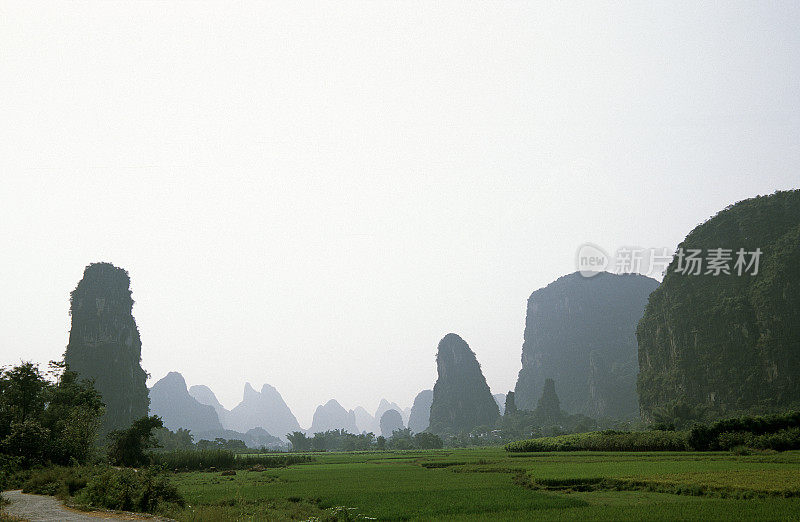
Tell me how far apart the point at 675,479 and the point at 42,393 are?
37.0 m

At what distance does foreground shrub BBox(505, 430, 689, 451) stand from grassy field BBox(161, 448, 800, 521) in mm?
9804

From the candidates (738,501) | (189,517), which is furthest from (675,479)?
(189,517)

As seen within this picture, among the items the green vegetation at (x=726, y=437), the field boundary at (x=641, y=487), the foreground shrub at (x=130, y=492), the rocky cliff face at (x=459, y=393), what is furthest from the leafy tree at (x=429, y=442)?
the foreground shrub at (x=130, y=492)

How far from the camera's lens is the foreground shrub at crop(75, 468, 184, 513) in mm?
15422

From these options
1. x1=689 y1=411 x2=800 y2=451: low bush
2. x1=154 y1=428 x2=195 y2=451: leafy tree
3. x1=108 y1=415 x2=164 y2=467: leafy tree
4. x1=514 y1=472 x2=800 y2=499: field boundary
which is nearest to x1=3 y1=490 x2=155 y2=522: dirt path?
x1=514 y1=472 x2=800 y2=499: field boundary

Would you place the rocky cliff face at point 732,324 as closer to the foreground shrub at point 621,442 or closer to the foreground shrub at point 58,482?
the foreground shrub at point 621,442

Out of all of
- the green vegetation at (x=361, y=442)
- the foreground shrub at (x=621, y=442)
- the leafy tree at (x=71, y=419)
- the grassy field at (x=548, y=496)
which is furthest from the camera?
the green vegetation at (x=361, y=442)

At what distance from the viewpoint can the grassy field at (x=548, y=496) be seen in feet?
45.5

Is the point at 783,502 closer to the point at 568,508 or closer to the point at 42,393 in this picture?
the point at 568,508

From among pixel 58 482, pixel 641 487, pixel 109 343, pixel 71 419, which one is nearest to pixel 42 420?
pixel 71 419

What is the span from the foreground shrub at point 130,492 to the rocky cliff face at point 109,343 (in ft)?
266

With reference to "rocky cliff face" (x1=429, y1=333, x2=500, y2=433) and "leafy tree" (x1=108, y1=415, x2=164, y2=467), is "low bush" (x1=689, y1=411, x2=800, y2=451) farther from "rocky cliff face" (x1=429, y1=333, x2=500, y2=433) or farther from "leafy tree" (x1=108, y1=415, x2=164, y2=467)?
"rocky cliff face" (x1=429, y1=333, x2=500, y2=433)

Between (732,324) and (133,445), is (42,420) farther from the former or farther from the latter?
(732,324)

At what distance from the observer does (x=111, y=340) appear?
9288 cm
